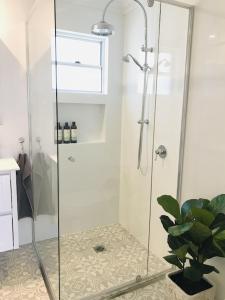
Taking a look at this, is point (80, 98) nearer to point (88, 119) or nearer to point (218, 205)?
point (88, 119)

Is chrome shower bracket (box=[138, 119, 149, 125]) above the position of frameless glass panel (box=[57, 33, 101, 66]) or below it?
below

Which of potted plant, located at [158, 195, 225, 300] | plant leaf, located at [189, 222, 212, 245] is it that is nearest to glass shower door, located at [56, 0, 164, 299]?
potted plant, located at [158, 195, 225, 300]

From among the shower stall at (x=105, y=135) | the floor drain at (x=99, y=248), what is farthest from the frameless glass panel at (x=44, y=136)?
the floor drain at (x=99, y=248)

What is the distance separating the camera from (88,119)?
93.1 inches

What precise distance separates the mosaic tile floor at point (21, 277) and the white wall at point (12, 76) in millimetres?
884

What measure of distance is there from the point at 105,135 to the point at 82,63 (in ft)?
2.23

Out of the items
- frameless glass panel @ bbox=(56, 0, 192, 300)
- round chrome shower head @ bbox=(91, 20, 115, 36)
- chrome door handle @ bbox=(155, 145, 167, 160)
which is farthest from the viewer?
round chrome shower head @ bbox=(91, 20, 115, 36)

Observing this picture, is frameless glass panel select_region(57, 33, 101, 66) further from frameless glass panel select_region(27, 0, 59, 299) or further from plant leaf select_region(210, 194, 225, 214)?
plant leaf select_region(210, 194, 225, 214)

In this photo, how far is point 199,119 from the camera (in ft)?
5.76

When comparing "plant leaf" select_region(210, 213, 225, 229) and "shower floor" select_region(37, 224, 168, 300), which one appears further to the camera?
"shower floor" select_region(37, 224, 168, 300)

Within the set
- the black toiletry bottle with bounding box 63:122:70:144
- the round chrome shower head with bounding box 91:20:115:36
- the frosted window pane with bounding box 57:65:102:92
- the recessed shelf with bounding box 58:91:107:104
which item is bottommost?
the black toiletry bottle with bounding box 63:122:70:144

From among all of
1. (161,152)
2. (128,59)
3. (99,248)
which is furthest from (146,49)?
(99,248)

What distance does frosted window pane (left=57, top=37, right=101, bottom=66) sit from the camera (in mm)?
2090

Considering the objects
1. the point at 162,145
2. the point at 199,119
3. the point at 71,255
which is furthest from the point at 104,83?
the point at 71,255
